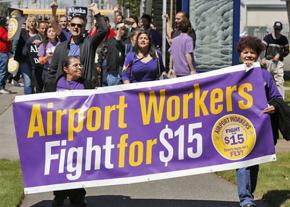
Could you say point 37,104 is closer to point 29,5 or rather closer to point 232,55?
point 232,55

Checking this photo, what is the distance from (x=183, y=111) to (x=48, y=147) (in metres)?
1.31

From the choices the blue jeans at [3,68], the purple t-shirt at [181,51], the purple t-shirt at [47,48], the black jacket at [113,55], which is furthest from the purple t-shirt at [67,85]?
the blue jeans at [3,68]

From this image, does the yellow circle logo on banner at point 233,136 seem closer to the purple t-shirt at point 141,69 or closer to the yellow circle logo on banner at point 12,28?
the purple t-shirt at point 141,69

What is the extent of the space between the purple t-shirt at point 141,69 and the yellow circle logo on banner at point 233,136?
7.48 ft

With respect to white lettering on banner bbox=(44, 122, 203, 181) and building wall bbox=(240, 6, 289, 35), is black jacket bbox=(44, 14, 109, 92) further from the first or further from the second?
building wall bbox=(240, 6, 289, 35)

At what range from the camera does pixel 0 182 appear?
798cm

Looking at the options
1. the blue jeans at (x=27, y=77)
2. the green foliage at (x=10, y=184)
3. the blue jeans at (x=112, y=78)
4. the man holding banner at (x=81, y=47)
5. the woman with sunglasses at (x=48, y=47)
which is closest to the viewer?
the green foliage at (x=10, y=184)

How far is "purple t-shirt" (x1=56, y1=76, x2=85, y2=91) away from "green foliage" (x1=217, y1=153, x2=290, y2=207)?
88.1 inches

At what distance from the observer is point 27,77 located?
14016 mm

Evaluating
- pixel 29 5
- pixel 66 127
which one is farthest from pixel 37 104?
pixel 29 5

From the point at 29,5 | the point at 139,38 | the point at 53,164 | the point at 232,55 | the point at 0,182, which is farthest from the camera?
the point at 29,5

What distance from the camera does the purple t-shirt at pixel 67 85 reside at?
6.95 metres

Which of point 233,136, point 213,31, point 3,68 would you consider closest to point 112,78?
point 213,31

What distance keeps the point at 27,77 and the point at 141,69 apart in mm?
5662
